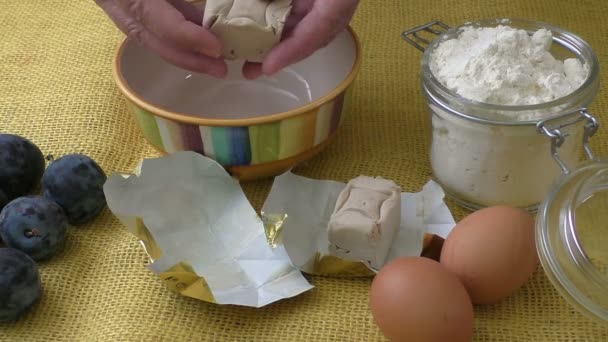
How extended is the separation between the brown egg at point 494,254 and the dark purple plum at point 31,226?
0.37m

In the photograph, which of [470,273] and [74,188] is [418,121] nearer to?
[470,273]

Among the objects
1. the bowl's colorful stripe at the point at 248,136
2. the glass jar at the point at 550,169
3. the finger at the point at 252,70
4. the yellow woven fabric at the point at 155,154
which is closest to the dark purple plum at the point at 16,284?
the yellow woven fabric at the point at 155,154

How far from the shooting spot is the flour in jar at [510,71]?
2.04 feet

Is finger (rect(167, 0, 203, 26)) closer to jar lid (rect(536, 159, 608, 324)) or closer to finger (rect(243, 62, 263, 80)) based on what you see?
finger (rect(243, 62, 263, 80))

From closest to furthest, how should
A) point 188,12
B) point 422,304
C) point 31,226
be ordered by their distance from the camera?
point 422,304, point 31,226, point 188,12

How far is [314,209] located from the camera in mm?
691

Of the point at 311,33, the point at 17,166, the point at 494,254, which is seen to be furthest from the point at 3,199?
the point at 494,254

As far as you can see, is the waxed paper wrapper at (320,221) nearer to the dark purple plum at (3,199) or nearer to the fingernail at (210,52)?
the fingernail at (210,52)

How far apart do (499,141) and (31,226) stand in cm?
44

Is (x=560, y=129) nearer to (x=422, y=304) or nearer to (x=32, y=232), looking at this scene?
(x=422, y=304)

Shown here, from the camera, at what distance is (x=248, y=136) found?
67 cm

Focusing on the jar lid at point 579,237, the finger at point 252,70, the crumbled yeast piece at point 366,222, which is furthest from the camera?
the finger at point 252,70

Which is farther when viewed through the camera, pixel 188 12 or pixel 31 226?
pixel 188 12

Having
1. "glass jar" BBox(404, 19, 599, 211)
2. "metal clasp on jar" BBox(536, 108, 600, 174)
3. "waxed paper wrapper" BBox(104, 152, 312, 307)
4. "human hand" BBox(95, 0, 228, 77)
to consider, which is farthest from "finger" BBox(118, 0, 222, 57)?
"metal clasp on jar" BBox(536, 108, 600, 174)
